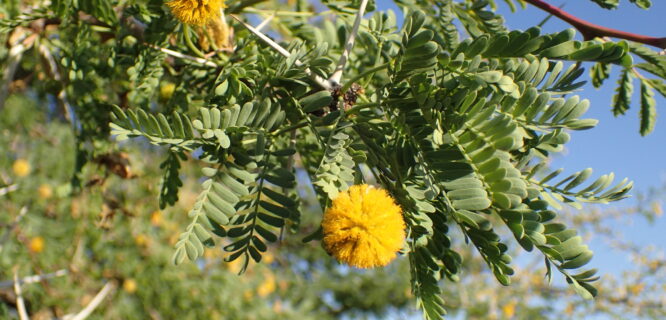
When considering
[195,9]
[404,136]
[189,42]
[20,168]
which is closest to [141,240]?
[20,168]

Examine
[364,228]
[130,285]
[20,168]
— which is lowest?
[130,285]

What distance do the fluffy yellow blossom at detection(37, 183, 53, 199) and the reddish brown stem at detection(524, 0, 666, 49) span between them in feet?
7.65

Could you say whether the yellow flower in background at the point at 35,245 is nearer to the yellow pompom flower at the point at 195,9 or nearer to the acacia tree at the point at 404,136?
the acacia tree at the point at 404,136

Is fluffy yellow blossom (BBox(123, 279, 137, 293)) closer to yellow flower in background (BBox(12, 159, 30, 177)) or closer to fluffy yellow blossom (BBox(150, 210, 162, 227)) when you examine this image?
fluffy yellow blossom (BBox(150, 210, 162, 227))

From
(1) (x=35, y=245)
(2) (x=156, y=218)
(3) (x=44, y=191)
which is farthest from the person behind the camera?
(2) (x=156, y=218)

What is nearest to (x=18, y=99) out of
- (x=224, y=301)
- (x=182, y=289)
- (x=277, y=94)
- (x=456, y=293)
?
(x=182, y=289)

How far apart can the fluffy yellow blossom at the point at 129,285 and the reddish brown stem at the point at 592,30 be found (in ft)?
7.33

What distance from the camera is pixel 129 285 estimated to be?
8.47 feet

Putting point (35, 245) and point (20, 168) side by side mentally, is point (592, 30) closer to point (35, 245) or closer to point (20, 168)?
point (35, 245)

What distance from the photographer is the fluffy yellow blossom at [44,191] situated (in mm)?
2547

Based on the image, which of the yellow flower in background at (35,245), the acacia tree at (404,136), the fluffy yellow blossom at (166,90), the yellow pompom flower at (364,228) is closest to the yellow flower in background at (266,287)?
the yellow flower in background at (35,245)

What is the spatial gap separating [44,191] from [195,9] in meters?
2.16

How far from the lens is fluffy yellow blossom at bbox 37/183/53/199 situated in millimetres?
2547

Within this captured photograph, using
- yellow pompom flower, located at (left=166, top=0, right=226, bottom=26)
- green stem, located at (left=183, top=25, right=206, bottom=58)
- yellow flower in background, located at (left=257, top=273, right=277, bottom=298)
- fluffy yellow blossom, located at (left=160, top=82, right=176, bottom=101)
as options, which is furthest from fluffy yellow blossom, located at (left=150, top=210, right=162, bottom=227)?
yellow pompom flower, located at (left=166, top=0, right=226, bottom=26)
